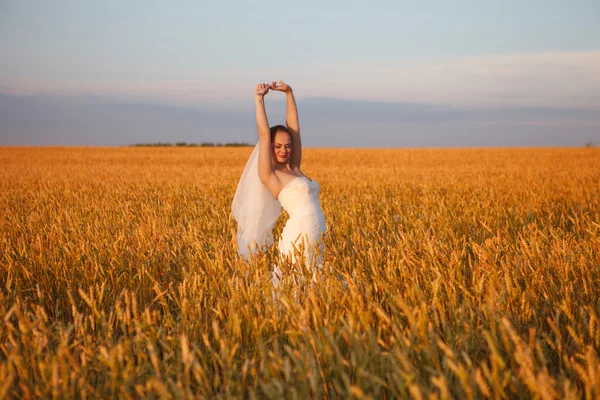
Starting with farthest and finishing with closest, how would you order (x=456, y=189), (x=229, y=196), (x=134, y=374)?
(x=456, y=189) < (x=229, y=196) < (x=134, y=374)

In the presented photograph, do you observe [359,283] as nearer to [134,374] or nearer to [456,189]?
[134,374]

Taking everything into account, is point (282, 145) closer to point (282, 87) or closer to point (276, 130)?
point (276, 130)

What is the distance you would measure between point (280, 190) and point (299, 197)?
0.81ft

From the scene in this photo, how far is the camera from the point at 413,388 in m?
1.20

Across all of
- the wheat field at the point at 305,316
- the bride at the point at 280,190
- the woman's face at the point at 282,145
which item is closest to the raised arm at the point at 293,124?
the bride at the point at 280,190

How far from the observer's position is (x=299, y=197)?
4.26m

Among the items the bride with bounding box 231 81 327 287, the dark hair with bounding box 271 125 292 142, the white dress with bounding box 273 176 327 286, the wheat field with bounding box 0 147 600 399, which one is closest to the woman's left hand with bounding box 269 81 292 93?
the bride with bounding box 231 81 327 287

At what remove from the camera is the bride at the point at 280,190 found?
4.24 meters

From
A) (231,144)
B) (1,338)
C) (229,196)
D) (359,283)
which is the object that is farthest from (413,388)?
(231,144)

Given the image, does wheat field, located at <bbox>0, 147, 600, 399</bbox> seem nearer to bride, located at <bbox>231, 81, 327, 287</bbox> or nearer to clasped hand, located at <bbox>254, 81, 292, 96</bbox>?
bride, located at <bbox>231, 81, 327, 287</bbox>

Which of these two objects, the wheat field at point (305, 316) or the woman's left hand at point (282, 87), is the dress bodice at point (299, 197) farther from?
the woman's left hand at point (282, 87)

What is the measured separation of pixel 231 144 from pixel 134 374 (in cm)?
5387

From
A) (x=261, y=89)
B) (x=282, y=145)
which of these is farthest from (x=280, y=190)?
(x=261, y=89)

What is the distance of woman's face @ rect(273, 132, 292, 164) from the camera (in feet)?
14.2
